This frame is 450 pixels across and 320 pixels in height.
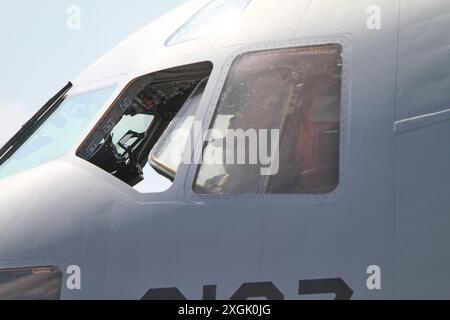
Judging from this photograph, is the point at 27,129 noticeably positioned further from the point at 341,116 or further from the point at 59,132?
the point at 341,116

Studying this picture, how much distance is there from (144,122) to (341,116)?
319cm

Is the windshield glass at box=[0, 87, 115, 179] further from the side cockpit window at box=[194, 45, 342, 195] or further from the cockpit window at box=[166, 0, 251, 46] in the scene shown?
the side cockpit window at box=[194, 45, 342, 195]

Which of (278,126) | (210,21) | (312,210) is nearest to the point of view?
(312,210)

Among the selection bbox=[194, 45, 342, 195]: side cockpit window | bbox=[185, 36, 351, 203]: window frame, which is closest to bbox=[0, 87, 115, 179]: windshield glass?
bbox=[185, 36, 351, 203]: window frame

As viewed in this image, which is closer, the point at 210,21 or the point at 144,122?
the point at 210,21

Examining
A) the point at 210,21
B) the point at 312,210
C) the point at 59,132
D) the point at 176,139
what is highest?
the point at 210,21

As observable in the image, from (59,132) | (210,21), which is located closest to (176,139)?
(210,21)

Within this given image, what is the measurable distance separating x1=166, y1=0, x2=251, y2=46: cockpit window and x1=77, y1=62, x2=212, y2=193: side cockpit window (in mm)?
384

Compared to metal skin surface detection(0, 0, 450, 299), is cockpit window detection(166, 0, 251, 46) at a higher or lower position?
higher

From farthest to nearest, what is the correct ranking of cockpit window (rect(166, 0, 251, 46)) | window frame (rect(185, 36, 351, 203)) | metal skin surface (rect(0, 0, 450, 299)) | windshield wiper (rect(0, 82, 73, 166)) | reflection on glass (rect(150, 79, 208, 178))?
windshield wiper (rect(0, 82, 73, 166)) < cockpit window (rect(166, 0, 251, 46)) < reflection on glass (rect(150, 79, 208, 178)) < window frame (rect(185, 36, 351, 203)) < metal skin surface (rect(0, 0, 450, 299))

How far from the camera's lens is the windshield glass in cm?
652

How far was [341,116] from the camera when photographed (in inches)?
224

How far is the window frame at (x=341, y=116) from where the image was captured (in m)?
5.49
